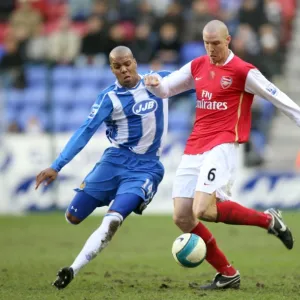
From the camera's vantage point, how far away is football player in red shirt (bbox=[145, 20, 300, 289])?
29.5 feet

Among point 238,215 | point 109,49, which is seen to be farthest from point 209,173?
point 109,49

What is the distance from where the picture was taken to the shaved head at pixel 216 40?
893 centimetres

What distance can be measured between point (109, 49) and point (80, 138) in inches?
488

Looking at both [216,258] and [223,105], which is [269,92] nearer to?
[223,105]

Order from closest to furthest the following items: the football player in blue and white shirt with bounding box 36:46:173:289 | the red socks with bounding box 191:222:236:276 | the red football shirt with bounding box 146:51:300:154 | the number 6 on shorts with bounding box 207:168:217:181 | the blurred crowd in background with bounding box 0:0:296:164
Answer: the number 6 on shorts with bounding box 207:168:217:181
the red football shirt with bounding box 146:51:300:154
the red socks with bounding box 191:222:236:276
the football player in blue and white shirt with bounding box 36:46:173:289
the blurred crowd in background with bounding box 0:0:296:164

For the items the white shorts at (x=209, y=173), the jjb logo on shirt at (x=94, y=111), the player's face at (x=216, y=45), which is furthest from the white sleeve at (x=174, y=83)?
the white shorts at (x=209, y=173)

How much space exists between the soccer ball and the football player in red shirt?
0.25 meters

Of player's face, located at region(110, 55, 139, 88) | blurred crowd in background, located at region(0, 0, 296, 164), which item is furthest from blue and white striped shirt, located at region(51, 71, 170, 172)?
blurred crowd in background, located at region(0, 0, 296, 164)

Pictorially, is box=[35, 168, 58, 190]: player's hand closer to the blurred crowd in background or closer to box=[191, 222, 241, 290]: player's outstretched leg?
box=[191, 222, 241, 290]: player's outstretched leg

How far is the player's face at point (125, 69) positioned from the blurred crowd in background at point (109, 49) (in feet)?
31.7

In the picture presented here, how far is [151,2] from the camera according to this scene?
2352 cm

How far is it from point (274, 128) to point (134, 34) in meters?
4.35

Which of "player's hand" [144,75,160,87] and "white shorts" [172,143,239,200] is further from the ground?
"player's hand" [144,75,160,87]

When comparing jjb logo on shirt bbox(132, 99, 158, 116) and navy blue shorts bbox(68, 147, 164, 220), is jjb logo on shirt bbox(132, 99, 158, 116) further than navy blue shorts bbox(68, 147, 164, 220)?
Yes
